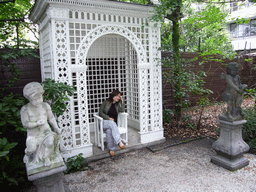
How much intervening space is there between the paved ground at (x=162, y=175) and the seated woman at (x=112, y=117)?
31 centimetres

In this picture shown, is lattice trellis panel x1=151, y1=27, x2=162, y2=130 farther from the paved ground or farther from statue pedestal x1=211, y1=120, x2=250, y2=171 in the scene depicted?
statue pedestal x1=211, y1=120, x2=250, y2=171

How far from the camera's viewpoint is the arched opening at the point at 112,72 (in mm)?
5844

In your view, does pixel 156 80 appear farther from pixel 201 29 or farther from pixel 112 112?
pixel 201 29

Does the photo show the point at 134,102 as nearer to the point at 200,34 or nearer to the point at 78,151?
the point at 78,151

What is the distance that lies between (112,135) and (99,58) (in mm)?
2492

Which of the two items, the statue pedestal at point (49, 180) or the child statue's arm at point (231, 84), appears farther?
the child statue's arm at point (231, 84)

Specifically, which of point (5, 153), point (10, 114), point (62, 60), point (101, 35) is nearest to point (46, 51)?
point (62, 60)

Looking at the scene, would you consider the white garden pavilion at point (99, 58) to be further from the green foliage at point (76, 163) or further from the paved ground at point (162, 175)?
the paved ground at point (162, 175)

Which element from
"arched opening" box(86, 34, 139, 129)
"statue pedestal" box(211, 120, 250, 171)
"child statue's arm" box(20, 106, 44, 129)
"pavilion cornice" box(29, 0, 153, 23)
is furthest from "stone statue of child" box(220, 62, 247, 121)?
"child statue's arm" box(20, 106, 44, 129)

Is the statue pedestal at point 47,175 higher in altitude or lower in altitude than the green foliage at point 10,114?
lower

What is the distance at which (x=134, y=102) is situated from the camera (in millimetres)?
5945

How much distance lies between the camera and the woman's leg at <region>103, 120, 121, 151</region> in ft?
14.8

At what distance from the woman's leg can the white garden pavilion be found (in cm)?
46

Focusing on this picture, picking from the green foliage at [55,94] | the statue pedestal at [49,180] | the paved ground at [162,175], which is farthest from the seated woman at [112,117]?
the statue pedestal at [49,180]
